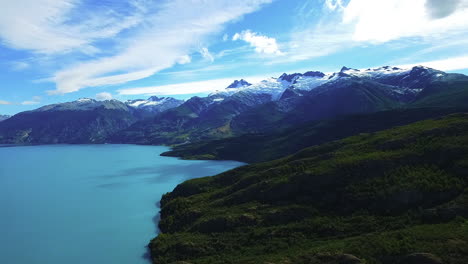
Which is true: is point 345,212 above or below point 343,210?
below

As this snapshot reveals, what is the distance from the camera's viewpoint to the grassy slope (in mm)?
63906

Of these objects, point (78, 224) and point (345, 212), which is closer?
point (345, 212)

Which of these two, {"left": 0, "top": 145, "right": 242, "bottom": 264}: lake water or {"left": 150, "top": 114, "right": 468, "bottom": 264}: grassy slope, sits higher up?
{"left": 150, "top": 114, "right": 468, "bottom": 264}: grassy slope

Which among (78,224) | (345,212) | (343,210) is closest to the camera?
(345,212)

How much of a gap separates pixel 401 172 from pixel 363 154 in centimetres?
2023

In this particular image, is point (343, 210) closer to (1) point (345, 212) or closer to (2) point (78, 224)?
(1) point (345, 212)

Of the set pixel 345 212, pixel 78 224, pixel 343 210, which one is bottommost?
pixel 78 224

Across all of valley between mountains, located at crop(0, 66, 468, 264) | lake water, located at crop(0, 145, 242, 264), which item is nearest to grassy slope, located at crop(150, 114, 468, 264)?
valley between mountains, located at crop(0, 66, 468, 264)

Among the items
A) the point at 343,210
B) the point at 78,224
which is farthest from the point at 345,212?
the point at 78,224

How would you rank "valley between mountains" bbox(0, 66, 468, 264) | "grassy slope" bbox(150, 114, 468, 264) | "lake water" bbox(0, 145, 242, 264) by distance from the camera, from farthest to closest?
1. "lake water" bbox(0, 145, 242, 264)
2. "grassy slope" bbox(150, 114, 468, 264)
3. "valley between mountains" bbox(0, 66, 468, 264)

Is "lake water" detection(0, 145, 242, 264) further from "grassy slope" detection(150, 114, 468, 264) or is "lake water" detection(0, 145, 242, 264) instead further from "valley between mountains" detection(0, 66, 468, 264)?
"grassy slope" detection(150, 114, 468, 264)

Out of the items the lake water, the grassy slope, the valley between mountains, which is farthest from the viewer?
the lake water

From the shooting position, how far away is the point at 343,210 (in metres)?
83.6

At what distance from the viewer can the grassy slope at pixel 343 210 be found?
210ft
